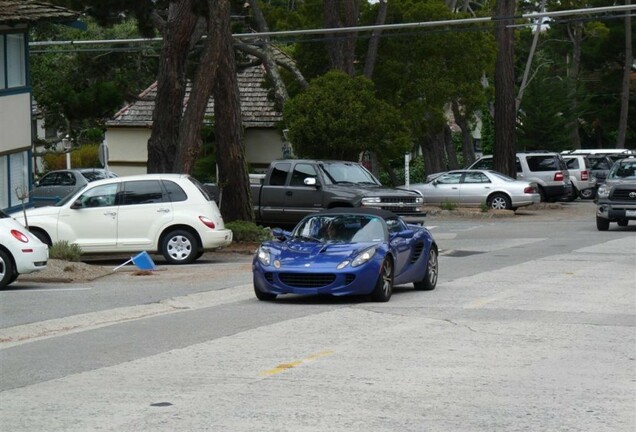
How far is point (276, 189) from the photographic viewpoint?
3269cm

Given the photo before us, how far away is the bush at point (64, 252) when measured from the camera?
23.9m

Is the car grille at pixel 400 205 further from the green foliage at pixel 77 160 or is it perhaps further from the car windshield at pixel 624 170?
the green foliage at pixel 77 160

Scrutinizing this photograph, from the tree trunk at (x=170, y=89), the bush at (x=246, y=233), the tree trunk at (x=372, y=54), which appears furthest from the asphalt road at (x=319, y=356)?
the tree trunk at (x=372, y=54)

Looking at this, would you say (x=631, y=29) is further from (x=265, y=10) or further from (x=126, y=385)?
(x=126, y=385)

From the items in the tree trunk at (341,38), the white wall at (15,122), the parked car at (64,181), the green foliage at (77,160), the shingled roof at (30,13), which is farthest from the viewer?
the green foliage at (77,160)

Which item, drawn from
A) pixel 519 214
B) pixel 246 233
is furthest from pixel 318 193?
pixel 519 214

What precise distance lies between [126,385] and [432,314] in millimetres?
6286

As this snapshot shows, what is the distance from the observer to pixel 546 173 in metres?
48.8

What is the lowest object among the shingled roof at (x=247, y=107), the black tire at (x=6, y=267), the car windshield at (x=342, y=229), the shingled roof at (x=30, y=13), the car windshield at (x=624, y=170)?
the black tire at (x=6, y=267)

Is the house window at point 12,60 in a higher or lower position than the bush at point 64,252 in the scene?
higher

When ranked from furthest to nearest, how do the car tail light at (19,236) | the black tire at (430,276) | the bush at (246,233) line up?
the bush at (246,233) → the car tail light at (19,236) → the black tire at (430,276)

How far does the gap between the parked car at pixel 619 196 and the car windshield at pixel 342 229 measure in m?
16.7

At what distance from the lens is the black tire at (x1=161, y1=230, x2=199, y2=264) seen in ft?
82.7

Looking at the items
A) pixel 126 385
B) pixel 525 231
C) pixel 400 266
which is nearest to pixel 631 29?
pixel 525 231
